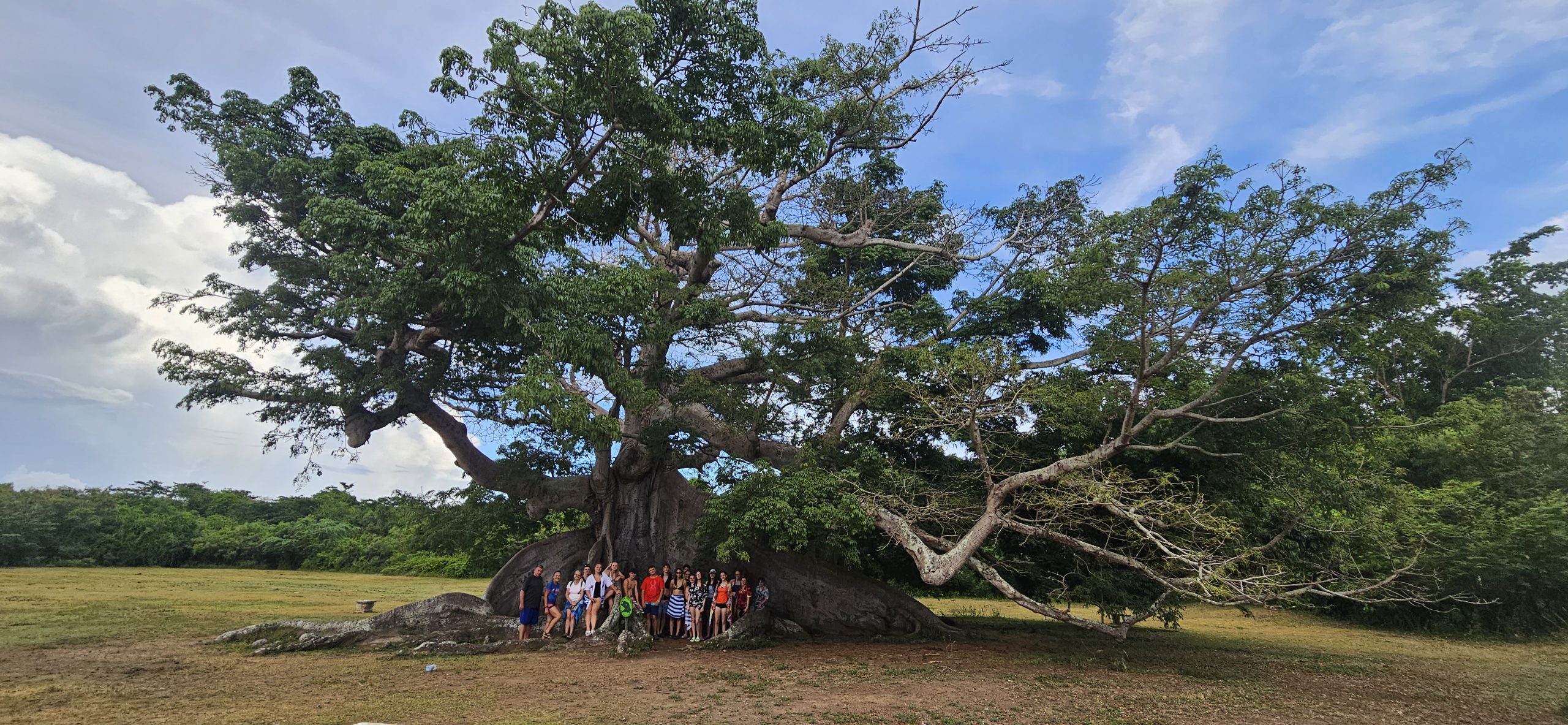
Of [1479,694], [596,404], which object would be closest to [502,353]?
[596,404]

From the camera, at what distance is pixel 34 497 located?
103ft

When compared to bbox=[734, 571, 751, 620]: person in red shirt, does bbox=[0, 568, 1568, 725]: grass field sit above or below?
below

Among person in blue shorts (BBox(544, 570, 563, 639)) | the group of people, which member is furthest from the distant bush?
the group of people

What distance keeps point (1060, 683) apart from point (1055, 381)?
16.9 ft

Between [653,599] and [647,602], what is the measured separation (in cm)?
12

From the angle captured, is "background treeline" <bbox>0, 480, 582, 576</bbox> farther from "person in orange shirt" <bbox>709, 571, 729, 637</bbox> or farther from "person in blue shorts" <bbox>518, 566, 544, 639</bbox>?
"person in orange shirt" <bbox>709, 571, 729, 637</bbox>

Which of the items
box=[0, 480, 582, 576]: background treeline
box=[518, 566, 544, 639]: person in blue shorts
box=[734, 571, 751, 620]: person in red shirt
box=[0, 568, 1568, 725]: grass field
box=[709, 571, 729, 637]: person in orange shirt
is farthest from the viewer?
box=[0, 480, 582, 576]: background treeline

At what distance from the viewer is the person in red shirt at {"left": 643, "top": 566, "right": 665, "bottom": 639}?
1202cm

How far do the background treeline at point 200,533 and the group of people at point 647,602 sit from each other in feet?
45.5

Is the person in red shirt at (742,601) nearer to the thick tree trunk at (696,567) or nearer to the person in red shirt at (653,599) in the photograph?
the thick tree trunk at (696,567)

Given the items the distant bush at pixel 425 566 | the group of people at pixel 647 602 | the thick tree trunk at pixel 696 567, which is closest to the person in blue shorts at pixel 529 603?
the group of people at pixel 647 602

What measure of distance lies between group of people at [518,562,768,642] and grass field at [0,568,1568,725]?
2.98ft

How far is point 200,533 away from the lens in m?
31.7

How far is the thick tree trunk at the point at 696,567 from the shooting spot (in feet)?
44.0
